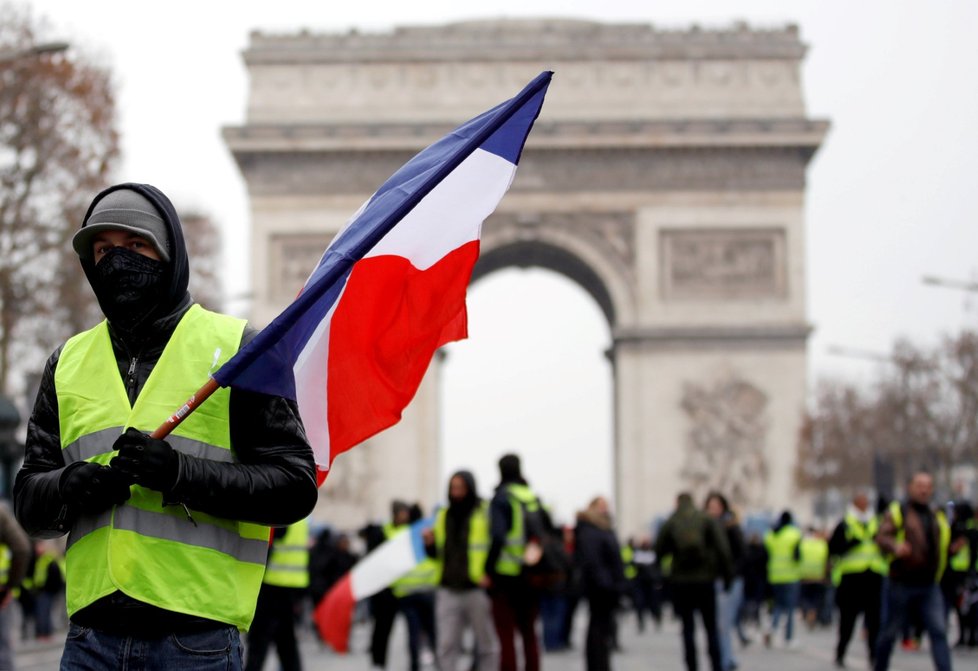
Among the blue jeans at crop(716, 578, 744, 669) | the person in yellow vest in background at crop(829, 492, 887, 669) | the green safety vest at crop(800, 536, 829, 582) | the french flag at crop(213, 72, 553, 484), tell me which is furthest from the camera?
the green safety vest at crop(800, 536, 829, 582)

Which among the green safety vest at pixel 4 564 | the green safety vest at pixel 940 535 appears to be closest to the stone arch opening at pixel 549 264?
the green safety vest at pixel 940 535

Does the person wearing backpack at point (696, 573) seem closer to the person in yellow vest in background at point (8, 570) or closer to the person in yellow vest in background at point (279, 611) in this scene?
the person in yellow vest in background at point (279, 611)

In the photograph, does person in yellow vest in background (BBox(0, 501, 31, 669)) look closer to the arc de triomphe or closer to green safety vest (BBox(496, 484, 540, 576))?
green safety vest (BBox(496, 484, 540, 576))

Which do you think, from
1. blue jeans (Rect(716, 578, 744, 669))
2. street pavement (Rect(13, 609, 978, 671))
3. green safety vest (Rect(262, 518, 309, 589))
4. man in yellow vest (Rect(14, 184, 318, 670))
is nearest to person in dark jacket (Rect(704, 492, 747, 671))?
blue jeans (Rect(716, 578, 744, 669))

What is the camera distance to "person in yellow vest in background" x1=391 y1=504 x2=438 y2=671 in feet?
47.1

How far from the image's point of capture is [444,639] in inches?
477

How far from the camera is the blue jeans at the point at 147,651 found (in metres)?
3.79

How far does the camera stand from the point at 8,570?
9008 mm

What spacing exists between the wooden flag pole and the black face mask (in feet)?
0.81

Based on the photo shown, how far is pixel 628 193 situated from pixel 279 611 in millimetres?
29994

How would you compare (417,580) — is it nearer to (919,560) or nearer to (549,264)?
(919,560)

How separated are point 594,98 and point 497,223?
352cm

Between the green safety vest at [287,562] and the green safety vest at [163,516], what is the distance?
266 inches

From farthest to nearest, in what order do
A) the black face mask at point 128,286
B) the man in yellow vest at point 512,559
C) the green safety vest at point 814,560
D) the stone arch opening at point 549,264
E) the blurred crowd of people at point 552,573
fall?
the stone arch opening at point 549,264, the green safety vest at point 814,560, the man in yellow vest at point 512,559, the blurred crowd of people at point 552,573, the black face mask at point 128,286
